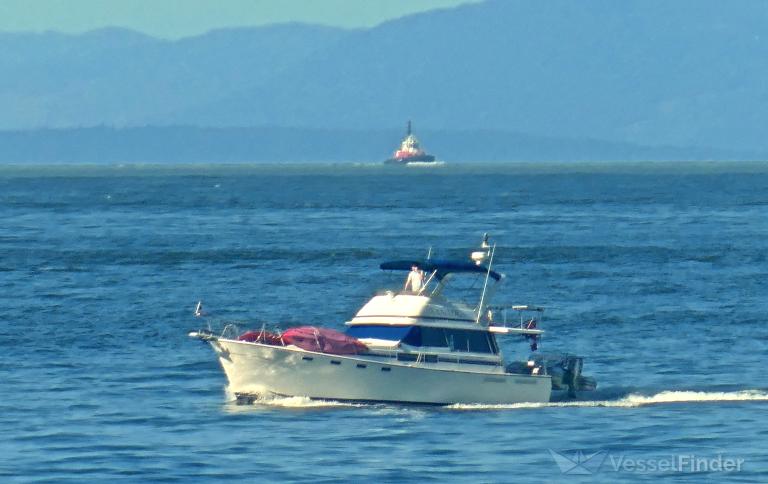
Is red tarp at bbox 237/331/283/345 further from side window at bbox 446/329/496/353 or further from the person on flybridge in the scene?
side window at bbox 446/329/496/353

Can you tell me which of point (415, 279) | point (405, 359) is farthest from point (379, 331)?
point (415, 279)

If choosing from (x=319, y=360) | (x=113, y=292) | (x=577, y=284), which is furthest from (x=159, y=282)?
(x=319, y=360)

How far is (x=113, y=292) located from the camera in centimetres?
8056

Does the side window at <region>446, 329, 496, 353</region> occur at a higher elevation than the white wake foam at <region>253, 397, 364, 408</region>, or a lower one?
higher

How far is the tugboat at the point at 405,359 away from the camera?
48719mm

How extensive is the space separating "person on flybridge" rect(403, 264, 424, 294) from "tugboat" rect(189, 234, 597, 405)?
3cm

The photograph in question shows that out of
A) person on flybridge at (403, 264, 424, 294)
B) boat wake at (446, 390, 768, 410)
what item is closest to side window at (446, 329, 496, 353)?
person on flybridge at (403, 264, 424, 294)

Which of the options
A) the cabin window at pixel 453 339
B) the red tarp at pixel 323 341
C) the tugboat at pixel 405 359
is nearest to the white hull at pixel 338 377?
the tugboat at pixel 405 359

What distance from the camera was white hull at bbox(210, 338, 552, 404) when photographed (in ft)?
159

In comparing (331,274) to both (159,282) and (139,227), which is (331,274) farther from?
(139,227)

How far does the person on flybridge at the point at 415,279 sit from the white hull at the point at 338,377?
3.15 meters

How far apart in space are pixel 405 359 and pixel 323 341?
2357 millimetres

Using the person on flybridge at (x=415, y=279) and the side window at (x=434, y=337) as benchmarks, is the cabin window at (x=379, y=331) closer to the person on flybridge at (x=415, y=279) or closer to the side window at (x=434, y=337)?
the side window at (x=434, y=337)

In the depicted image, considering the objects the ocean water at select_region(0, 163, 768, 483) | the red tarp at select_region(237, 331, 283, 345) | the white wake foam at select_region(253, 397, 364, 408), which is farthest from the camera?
the red tarp at select_region(237, 331, 283, 345)
